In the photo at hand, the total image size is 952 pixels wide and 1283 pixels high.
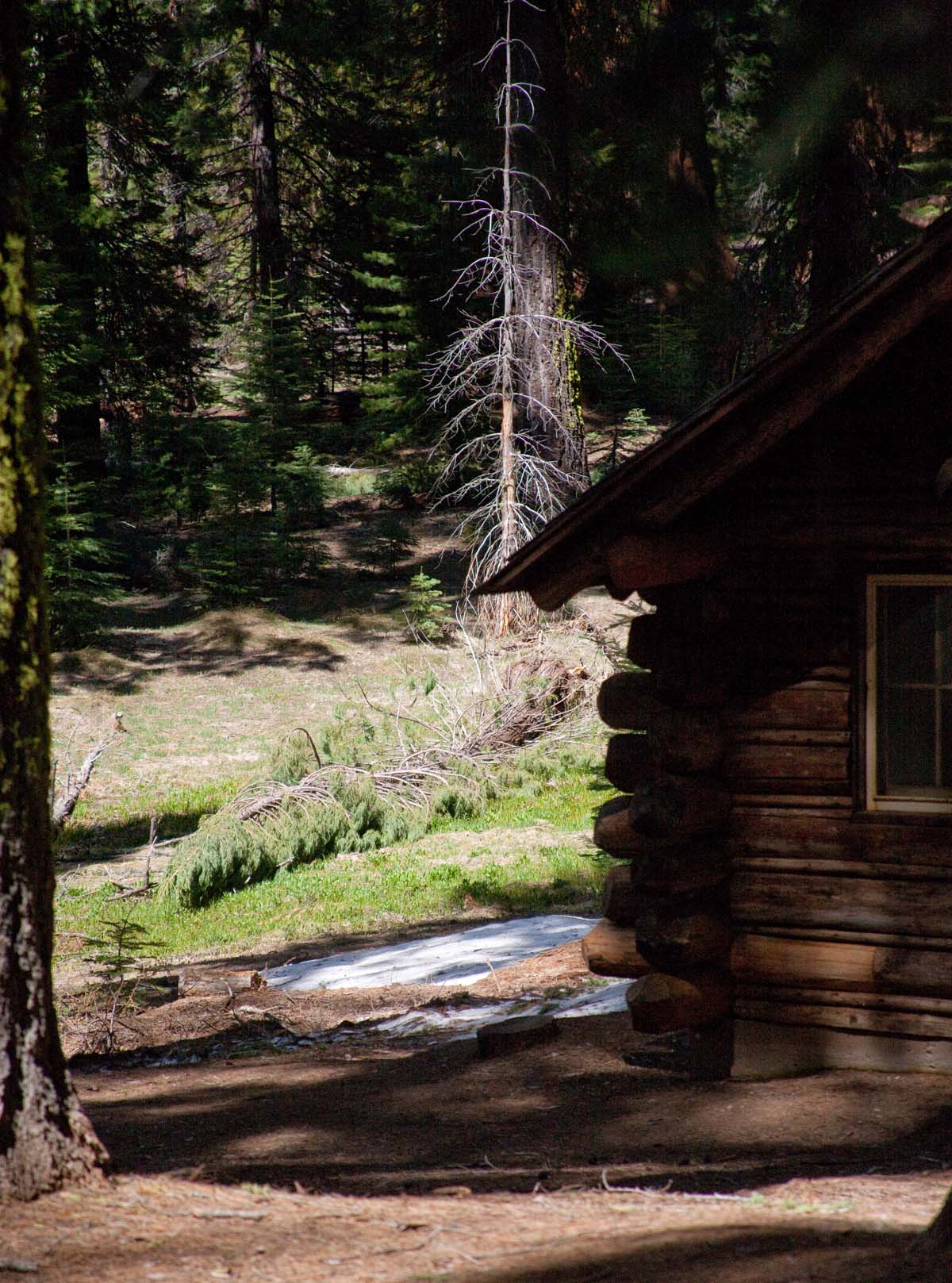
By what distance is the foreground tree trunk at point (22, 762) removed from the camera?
4633 millimetres

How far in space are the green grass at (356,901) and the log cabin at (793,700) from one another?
5.07m

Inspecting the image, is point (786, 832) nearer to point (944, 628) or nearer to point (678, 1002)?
point (678, 1002)

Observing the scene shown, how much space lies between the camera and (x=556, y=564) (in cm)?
698

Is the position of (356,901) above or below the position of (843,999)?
below

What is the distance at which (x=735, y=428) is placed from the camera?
264 inches

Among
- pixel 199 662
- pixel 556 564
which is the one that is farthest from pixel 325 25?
pixel 556 564

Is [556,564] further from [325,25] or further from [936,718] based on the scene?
[325,25]

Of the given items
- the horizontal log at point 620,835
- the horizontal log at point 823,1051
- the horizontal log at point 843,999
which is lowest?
the horizontal log at point 823,1051

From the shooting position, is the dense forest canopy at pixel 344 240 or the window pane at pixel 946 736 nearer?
the window pane at pixel 946 736

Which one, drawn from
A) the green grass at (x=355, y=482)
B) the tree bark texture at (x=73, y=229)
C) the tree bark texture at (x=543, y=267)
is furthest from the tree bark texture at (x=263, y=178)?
the tree bark texture at (x=543, y=267)

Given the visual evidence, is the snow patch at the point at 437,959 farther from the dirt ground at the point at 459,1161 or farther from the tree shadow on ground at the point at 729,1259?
the tree shadow on ground at the point at 729,1259

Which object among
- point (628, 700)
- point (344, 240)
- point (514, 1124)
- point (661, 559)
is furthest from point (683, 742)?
point (344, 240)

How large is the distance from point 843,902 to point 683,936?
3.04 ft

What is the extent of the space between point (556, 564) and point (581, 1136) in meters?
3.12
